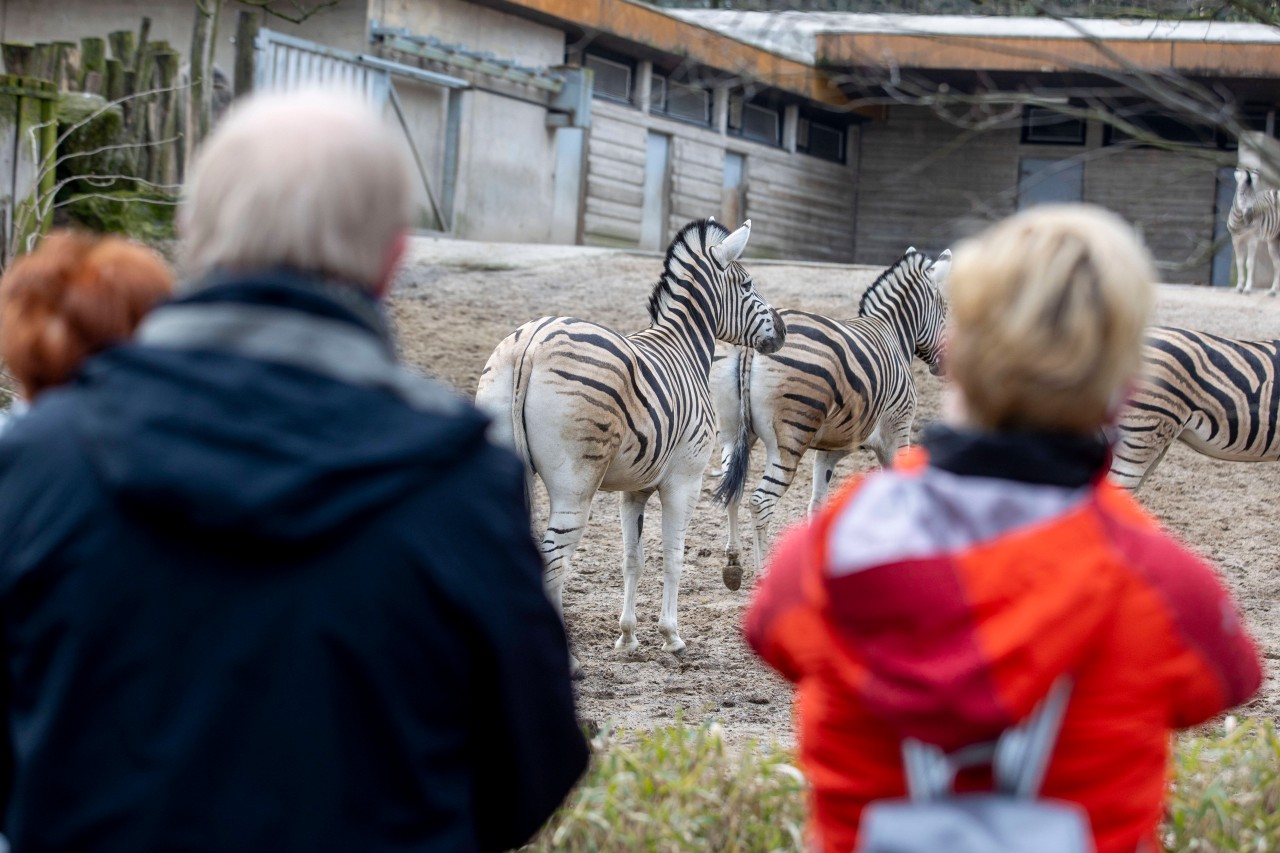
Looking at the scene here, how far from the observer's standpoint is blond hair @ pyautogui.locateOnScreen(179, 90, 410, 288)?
1410 millimetres

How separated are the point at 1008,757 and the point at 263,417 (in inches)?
35.1

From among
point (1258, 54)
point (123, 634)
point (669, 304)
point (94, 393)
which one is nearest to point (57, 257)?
point (94, 393)

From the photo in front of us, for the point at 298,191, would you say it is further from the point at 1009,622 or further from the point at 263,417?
the point at 1009,622

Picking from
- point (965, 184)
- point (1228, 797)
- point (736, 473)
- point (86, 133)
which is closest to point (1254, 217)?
point (965, 184)

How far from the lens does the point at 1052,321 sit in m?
1.49

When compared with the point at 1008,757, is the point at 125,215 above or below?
above

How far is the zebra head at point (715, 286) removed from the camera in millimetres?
6539

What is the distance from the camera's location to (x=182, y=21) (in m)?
15.4

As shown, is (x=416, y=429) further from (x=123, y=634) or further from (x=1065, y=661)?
(x=1065, y=661)

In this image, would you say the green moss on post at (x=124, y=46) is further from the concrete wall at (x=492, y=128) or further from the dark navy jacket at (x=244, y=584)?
the dark navy jacket at (x=244, y=584)

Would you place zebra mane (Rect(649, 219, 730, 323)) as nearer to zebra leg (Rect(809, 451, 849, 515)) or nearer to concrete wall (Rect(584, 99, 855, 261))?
zebra leg (Rect(809, 451, 849, 515))

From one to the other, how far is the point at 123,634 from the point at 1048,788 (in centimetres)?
105

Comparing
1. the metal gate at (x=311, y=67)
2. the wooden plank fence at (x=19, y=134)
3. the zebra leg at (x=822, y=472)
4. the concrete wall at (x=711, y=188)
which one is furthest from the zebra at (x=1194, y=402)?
the concrete wall at (x=711, y=188)

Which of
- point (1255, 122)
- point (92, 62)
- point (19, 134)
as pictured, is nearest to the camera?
point (19, 134)
